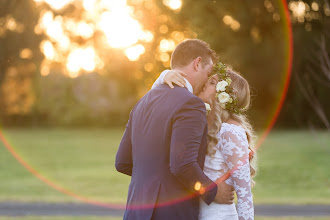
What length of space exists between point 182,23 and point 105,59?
1780 cm

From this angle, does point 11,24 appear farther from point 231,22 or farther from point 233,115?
point 233,115

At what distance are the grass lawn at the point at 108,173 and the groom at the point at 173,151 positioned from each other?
878 centimetres

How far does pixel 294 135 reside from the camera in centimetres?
3194

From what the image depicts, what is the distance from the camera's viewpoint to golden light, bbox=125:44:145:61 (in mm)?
36125

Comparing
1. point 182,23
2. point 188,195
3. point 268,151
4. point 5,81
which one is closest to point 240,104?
point 188,195

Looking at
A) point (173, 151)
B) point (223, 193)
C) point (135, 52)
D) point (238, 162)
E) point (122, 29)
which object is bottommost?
point (223, 193)

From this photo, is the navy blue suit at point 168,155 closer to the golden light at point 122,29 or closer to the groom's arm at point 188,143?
the groom's arm at point 188,143

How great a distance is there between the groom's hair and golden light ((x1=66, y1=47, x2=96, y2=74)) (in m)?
43.1

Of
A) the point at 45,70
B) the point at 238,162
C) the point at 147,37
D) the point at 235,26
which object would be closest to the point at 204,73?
the point at 238,162

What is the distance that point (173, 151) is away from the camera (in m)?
2.88

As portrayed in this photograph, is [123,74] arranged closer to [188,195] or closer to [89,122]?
[89,122]

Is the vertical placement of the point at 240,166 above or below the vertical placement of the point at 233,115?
below

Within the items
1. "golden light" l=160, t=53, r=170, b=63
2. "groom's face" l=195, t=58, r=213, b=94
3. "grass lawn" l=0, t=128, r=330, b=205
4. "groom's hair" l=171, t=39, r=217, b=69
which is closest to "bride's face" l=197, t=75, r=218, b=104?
"groom's face" l=195, t=58, r=213, b=94

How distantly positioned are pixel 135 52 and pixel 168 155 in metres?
34.6
